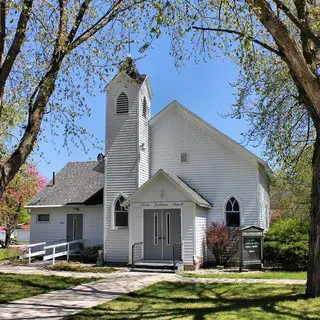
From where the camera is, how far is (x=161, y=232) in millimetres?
20906

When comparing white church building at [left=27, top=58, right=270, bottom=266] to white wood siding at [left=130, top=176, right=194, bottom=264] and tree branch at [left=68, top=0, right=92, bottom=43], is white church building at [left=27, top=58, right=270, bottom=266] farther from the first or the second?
tree branch at [left=68, top=0, right=92, bottom=43]

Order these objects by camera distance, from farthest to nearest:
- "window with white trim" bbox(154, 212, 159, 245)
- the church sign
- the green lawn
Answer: "window with white trim" bbox(154, 212, 159, 245)
the church sign
the green lawn

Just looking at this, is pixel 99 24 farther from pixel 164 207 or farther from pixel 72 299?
pixel 164 207

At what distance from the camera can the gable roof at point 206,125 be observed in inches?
827

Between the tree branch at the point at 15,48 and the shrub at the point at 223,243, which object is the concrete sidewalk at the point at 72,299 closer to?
the shrub at the point at 223,243

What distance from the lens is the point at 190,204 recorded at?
65.0 ft

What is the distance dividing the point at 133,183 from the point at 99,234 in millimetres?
4824

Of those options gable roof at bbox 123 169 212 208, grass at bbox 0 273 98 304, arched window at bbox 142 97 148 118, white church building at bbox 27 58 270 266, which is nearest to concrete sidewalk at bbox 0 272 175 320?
grass at bbox 0 273 98 304

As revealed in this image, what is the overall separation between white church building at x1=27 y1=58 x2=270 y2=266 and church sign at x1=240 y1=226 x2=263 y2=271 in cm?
186

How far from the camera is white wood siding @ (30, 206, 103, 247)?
81.2 ft

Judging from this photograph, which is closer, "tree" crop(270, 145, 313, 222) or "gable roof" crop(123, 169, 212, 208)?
"gable roof" crop(123, 169, 212, 208)

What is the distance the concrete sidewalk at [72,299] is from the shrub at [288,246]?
5.19 metres

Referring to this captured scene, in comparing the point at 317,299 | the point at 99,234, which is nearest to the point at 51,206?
the point at 99,234

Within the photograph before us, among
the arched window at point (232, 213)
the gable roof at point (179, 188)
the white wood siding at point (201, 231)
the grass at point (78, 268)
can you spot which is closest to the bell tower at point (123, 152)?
the gable roof at point (179, 188)
